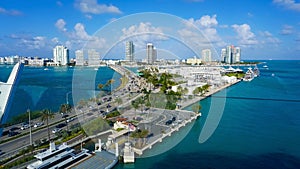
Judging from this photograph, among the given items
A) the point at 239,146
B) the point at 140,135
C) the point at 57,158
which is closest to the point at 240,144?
the point at 239,146

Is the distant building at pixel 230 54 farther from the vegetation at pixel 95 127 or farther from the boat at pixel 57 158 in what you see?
the boat at pixel 57 158

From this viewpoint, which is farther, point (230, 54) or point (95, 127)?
point (230, 54)

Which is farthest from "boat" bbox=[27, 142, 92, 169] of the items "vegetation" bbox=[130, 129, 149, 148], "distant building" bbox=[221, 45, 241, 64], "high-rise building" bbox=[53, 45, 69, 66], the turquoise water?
"distant building" bbox=[221, 45, 241, 64]

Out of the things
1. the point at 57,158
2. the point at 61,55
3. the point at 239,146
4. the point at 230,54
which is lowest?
the point at 239,146

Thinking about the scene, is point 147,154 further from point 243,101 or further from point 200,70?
point 200,70

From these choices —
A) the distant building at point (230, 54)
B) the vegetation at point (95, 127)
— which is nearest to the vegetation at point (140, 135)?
the vegetation at point (95, 127)

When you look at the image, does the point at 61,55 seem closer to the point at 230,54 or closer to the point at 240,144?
the point at 230,54

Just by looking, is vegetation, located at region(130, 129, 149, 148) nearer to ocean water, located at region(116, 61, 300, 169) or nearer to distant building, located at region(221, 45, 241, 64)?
ocean water, located at region(116, 61, 300, 169)
